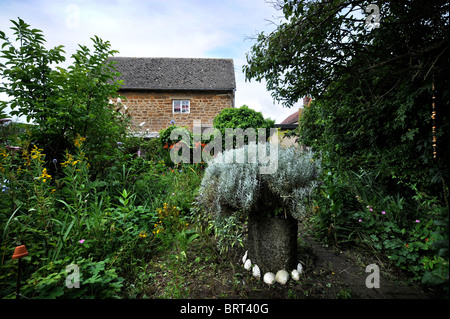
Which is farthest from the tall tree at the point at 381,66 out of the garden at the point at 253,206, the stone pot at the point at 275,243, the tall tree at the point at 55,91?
the tall tree at the point at 55,91

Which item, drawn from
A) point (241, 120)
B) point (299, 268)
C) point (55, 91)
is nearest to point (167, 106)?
point (241, 120)

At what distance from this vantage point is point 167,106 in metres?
12.3

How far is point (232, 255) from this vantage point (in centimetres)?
216

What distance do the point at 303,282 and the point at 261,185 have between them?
876 mm

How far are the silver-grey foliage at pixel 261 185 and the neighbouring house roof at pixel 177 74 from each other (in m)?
11.2

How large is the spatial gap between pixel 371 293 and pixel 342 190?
1.25 m

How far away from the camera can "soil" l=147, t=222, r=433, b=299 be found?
5.32 ft

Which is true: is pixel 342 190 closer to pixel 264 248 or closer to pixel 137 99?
pixel 264 248

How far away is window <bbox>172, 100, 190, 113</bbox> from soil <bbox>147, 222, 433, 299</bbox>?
36.5 feet
